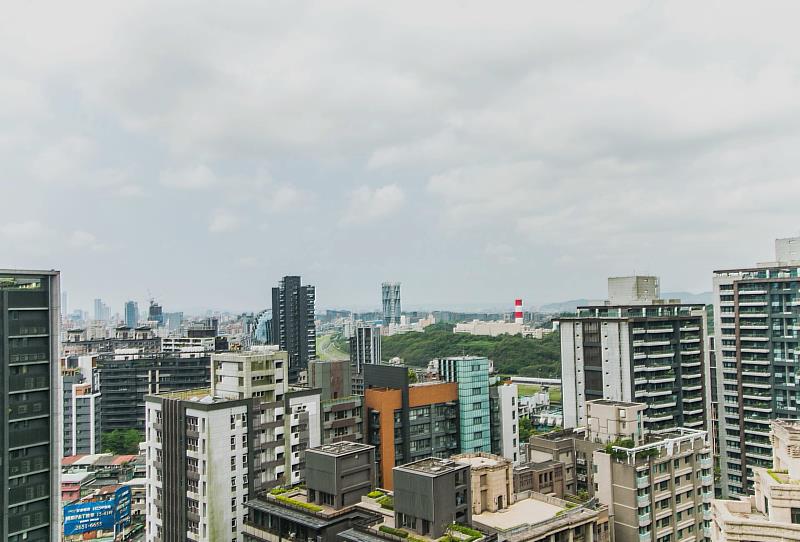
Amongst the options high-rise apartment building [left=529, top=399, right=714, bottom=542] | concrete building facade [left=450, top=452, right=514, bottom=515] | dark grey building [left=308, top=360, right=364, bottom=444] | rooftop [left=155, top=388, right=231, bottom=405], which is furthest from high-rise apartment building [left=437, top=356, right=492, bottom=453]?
rooftop [left=155, top=388, right=231, bottom=405]

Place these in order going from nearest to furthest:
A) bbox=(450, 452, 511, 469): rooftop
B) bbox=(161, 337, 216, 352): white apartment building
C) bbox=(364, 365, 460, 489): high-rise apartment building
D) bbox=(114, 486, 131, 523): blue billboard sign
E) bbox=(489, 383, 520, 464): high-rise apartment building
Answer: bbox=(450, 452, 511, 469): rooftop → bbox=(364, 365, 460, 489): high-rise apartment building → bbox=(489, 383, 520, 464): high-rise apartment building → bbox=(114, 486, 131, 523): blue billboard sign → bbox=(161, 337, 216, 352): white apartment building

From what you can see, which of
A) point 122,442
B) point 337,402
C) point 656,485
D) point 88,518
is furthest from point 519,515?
point 122,442

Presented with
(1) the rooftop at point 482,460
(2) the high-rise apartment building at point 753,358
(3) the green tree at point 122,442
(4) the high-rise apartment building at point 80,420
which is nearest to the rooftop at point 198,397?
(1) the rooftop at point 482,460

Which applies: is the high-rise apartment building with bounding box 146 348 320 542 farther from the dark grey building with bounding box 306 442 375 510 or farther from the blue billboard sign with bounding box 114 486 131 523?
the blue billboard sign with bounding box 114 486 131 523

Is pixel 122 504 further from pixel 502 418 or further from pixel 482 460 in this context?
pixel 482 460

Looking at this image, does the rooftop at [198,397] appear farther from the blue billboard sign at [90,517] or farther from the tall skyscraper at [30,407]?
the blue billboard sign at [90,517]
